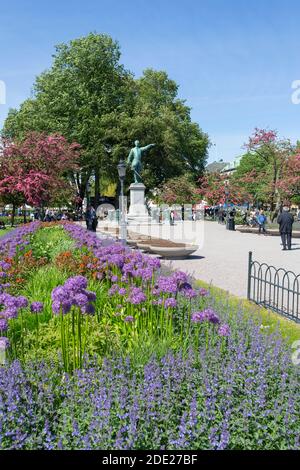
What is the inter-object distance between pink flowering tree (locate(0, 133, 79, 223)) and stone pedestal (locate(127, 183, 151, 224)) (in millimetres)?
6624

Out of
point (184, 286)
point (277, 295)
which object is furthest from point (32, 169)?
point (184, 286)

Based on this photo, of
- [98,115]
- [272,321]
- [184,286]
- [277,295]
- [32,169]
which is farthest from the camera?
[98,115]

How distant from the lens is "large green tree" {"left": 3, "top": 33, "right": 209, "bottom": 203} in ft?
137

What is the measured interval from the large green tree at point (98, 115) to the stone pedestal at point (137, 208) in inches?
317

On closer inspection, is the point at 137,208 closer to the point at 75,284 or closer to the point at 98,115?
the point at 98,115

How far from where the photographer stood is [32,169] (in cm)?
2772

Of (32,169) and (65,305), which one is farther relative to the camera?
(32,169)

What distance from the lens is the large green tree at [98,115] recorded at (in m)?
41.8

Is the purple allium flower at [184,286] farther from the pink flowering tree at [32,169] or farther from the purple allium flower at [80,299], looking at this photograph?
the pink flowering tree at [32,169]

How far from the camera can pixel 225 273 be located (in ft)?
39.8

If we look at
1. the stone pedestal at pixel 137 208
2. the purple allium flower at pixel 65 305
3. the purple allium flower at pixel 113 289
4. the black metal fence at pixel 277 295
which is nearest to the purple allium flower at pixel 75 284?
the purple allium flower at pixel 65 305

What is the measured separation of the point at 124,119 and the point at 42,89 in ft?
30.2

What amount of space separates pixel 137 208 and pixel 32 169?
34.4 feet

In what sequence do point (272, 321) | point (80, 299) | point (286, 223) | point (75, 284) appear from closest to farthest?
point (80, 299) < point (75, 284) < point (272, 321) < point (286, 223)
